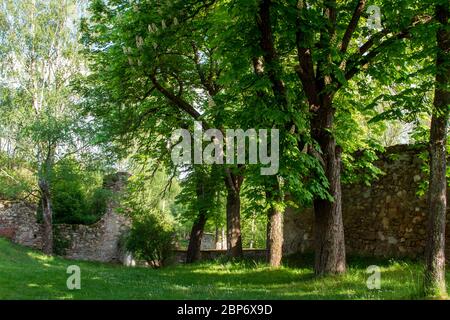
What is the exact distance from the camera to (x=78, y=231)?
95.9 ft

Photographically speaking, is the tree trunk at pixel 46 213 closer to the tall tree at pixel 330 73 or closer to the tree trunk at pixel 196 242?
the tree trunk at pixel 196 242

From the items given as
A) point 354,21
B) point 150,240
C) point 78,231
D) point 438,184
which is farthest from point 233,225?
point 78,231

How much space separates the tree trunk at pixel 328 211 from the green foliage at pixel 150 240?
12412 millimetres

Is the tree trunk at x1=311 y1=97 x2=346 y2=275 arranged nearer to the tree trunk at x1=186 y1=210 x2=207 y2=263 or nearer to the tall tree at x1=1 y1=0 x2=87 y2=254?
the tree trunk at x1=186 y1=210 x2=207 y2=263

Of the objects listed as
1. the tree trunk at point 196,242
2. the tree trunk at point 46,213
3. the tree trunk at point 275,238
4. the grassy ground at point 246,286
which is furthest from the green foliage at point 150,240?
the tree trunk at point 275,238

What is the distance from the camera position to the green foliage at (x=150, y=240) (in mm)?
22047

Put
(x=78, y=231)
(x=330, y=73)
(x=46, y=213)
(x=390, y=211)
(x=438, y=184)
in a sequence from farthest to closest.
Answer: (x=78, y=231), (x=46, y=213), (x=390, y=211), (x=330, y=73), (x=438, y=184)

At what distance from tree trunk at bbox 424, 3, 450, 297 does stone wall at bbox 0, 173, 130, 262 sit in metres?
22.1

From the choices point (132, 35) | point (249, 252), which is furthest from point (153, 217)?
point (132, 35)

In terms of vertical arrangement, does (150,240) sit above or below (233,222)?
below

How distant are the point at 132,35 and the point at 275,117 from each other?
165 inches

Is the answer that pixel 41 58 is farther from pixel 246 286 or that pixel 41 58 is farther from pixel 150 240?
pixel 246 286

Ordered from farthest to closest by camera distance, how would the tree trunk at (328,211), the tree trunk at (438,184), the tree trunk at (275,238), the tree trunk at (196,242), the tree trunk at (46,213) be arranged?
the tree trunk at (46,213), the tree trunk at (196,242), the tree trunk at (275,238), the tree trunk at (328,211), the tree trunk at (438,184)

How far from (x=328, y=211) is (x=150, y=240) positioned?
1283 centimetres
